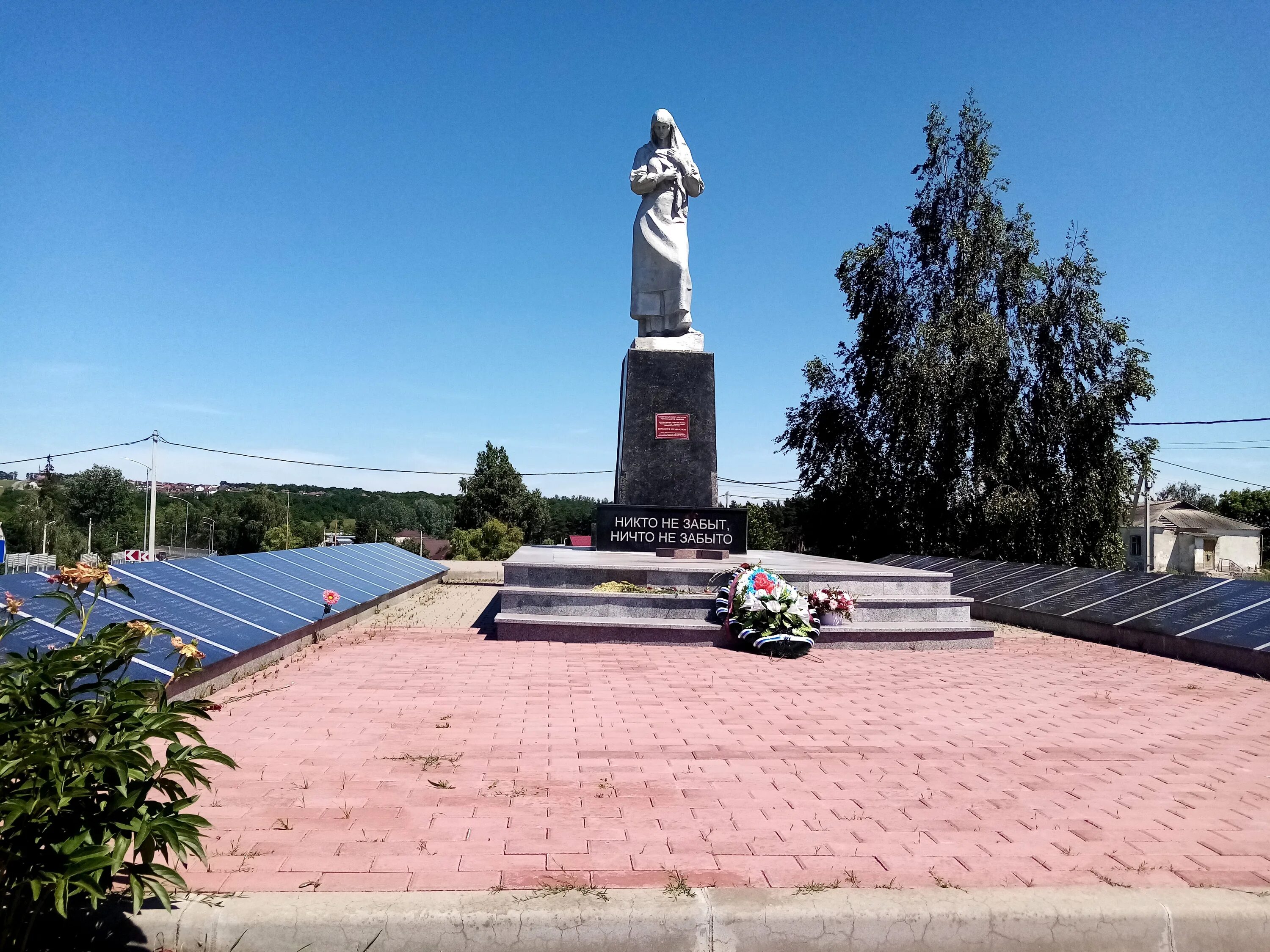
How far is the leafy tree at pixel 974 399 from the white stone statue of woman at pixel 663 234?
348 inches

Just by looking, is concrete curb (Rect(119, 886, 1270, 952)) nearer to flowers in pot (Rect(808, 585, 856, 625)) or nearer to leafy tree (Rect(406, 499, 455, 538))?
flowers in pot (Rect(808, 585, 856, 625))

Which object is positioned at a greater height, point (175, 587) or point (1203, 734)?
point (175, 587)

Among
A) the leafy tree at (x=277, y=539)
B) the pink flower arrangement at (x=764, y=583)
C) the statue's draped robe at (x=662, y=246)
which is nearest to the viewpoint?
the pink flower arrangement at (x=764, y=583)

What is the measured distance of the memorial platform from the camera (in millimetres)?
8656

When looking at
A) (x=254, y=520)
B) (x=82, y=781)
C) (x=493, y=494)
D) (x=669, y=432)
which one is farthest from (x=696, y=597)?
(x=254, y=520)

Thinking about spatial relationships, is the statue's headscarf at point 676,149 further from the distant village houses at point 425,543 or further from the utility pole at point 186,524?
the utility pole at point 186,524

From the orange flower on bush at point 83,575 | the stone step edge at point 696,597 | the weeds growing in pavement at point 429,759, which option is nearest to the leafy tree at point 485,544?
the stone step edge at point 696,597

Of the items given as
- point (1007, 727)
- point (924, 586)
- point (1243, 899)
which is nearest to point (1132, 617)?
point (924, 586)

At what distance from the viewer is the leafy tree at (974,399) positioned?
20.3m

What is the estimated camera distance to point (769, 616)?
329 inches

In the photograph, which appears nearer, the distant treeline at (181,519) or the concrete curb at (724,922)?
the concrete curb at (724,922)

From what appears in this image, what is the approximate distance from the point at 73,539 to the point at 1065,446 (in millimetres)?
60124

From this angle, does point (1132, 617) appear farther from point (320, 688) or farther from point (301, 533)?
point (301, 533)

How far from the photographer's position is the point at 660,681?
→ 668cm
